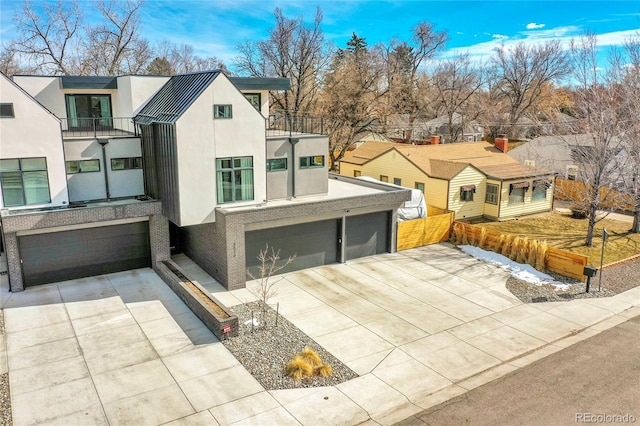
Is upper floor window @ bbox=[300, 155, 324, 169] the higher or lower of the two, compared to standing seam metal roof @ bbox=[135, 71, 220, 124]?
lower

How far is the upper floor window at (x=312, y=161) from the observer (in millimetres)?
20919

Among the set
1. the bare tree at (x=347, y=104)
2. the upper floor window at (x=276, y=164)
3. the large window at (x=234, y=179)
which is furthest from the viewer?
the bare tree at (x=347, y=104)

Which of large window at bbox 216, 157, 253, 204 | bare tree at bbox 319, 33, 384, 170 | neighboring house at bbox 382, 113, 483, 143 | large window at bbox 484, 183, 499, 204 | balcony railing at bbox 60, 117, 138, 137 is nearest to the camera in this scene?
large window at bbox 216, 157, 253, 204

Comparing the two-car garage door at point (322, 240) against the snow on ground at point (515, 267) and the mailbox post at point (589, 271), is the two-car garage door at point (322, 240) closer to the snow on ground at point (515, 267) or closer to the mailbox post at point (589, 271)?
the snow on ground at point (515, 267)

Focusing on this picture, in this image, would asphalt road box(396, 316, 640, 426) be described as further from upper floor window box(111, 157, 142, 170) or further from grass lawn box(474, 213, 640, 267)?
upper floor window box(111, 157, 142, 170)

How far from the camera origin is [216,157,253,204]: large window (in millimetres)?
18234

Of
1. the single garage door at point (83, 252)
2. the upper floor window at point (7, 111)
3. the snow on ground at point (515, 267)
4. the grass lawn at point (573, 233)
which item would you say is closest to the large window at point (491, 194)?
the grass lawn at point (573, 233)

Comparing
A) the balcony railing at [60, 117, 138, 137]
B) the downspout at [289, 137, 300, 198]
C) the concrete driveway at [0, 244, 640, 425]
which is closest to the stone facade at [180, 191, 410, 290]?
the concrete driveway at [0, 244, 640, 425]

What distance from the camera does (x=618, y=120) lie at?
77.9 feet

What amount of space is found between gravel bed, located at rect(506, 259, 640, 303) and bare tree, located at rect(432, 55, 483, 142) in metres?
35.6

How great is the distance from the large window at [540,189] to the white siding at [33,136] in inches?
1029

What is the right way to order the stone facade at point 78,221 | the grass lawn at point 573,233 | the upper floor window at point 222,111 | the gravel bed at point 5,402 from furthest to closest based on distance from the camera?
the grass lawn at point 573,233, the upper floor window at point 222,111, the stone facade at point 78,221, the gravel bed at point 5,402

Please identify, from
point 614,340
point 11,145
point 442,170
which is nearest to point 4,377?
point 11,145

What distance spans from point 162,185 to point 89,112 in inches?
272
